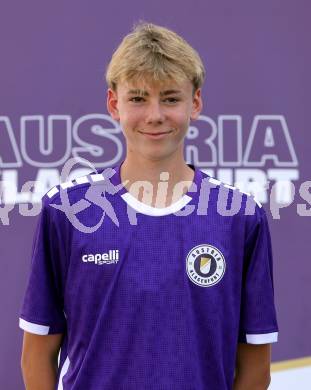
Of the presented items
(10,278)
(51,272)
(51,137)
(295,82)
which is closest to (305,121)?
(295,82)

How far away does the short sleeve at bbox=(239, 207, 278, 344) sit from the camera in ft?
4.77

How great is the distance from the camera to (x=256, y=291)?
4.76 feet

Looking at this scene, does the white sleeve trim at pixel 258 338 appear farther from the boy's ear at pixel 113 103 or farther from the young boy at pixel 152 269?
the boy's ear at pixel 113 103

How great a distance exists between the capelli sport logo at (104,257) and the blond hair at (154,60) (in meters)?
0.32

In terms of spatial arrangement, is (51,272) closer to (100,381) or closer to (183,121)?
(100,381)

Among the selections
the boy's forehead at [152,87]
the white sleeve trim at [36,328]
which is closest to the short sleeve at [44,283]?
the white sleeve trim at [36,328]

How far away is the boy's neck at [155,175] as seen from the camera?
57.4 inches

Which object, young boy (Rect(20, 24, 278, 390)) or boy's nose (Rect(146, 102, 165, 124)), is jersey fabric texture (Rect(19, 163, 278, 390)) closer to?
young boy (Rect(20, 24, 278, 390))

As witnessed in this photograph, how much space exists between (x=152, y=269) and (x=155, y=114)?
285 mm

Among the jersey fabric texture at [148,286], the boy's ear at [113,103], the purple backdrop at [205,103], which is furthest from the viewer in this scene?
the purple backdrop at [205,103]

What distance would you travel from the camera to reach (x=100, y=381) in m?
1.37

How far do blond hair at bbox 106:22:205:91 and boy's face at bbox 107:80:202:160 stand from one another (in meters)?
0.02

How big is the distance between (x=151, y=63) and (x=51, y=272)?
438mm

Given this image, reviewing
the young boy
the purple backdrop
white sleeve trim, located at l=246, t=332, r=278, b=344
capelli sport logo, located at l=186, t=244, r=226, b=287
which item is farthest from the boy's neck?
the purple backdrop
